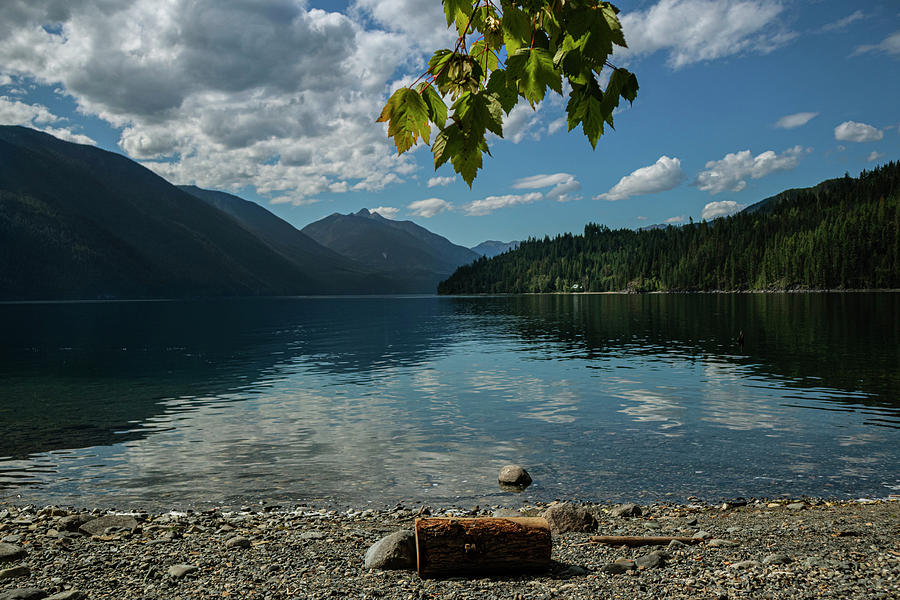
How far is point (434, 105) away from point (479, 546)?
28.0 feet

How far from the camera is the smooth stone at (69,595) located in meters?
9.48

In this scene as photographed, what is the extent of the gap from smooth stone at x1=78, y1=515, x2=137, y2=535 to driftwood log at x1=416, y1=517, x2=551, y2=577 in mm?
9359

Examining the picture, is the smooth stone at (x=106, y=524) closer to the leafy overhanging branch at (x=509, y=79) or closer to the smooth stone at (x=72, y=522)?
the smooth stone at (x=72, y=522)

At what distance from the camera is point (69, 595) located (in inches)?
379

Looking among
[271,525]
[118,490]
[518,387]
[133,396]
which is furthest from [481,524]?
[133,396]

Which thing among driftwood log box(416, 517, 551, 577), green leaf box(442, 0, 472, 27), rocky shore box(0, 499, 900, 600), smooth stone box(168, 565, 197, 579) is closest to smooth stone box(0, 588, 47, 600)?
rocky shore box(0, 499, 900, 600)

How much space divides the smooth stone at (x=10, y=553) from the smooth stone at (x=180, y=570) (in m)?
4.20

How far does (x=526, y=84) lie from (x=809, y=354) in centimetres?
6708

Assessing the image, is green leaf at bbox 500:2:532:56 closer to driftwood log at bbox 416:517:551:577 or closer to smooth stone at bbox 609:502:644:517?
driftwood log at bbox 416:517:551:577

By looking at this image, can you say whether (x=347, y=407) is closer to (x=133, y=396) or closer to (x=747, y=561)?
(x=133, y=396)

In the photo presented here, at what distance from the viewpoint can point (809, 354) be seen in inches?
2287

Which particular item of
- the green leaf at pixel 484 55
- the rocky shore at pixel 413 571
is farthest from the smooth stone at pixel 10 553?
the green leaf at pixel 484 55

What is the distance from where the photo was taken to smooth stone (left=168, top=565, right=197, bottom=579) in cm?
1050

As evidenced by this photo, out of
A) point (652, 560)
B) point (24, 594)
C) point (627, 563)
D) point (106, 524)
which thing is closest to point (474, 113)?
point (627, 563)
